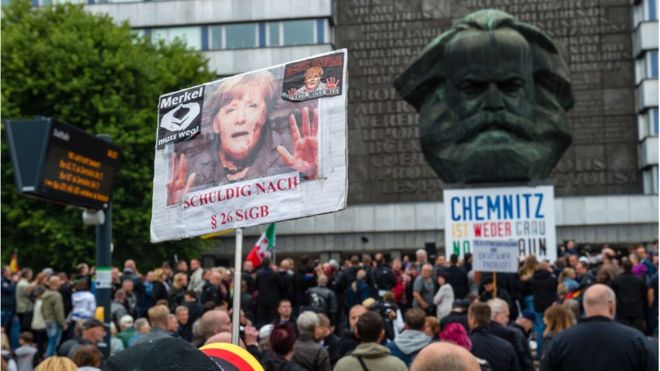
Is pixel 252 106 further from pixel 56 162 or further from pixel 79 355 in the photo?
pixel 56 162

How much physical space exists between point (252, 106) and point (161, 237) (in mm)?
909

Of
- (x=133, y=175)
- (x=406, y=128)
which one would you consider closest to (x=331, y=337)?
(x=133, y=175)

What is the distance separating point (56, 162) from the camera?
10.5 meters

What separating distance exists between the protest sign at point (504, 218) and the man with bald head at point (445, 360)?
16042 millimetres

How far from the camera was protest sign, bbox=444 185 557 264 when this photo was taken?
62.7 ft

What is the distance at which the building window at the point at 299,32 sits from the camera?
137 feet

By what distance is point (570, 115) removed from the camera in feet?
121

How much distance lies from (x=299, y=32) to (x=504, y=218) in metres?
24.8

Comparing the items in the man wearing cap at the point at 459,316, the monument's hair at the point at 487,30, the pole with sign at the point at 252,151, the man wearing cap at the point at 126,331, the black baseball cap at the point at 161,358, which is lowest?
the man wearing cap at the point at 126,331

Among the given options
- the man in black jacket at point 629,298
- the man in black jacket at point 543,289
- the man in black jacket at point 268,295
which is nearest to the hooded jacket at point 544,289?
the man in black jacket at point 543,289

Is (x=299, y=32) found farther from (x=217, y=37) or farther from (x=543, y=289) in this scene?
(x=543, y=289)

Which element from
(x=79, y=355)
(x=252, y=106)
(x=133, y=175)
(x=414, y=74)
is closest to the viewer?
(x=252, y=106)

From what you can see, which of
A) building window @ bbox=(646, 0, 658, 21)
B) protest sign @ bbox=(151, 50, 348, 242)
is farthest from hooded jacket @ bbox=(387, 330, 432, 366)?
building window @ bbox=(646, 0, 658, 21)

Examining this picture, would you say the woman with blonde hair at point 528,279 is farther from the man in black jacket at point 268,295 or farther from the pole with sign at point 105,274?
the pole with sign at point 105,274
